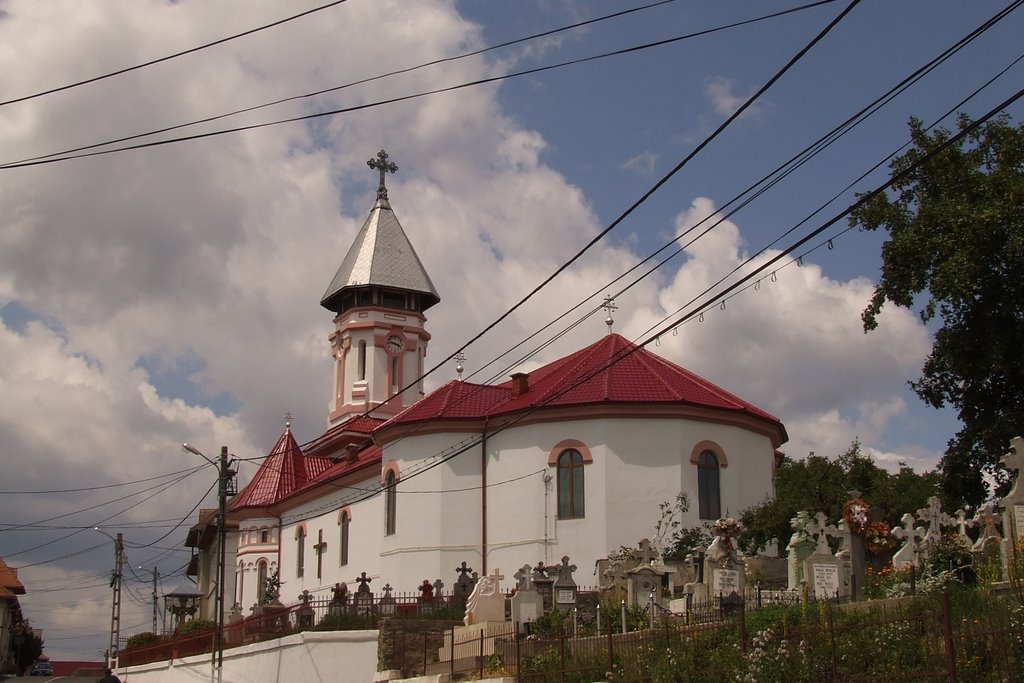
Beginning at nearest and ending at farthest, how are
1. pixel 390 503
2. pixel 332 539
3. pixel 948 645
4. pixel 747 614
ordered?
pixel 948 645 → pixel 747 614 → pixel 390 503 → pixel 332 539

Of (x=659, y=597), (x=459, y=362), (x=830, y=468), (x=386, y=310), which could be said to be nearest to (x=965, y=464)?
(x=830, y=468)

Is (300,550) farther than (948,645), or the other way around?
(300,550)

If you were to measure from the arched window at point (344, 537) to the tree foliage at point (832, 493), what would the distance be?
51.4ft

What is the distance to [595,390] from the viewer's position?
36188mm

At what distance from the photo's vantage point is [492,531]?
36688mm

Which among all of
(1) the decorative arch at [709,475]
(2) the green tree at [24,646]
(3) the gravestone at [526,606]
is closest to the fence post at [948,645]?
(3) the gravestone at [526,606]

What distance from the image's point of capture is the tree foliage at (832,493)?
33.2 metres

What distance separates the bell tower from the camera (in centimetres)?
5609

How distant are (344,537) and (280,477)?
461 inches

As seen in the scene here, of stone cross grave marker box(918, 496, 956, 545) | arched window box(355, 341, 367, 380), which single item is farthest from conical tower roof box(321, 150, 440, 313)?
stone cross grave marker box(918, 496, 956, 545)

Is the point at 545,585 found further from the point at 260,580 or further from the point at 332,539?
the point at 260,580

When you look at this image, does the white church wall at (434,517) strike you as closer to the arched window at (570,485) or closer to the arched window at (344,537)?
the arched window at (570,485)

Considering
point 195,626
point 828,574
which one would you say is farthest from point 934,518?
point 195,626

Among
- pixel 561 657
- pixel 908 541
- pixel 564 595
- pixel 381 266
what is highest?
pixel 381 266
